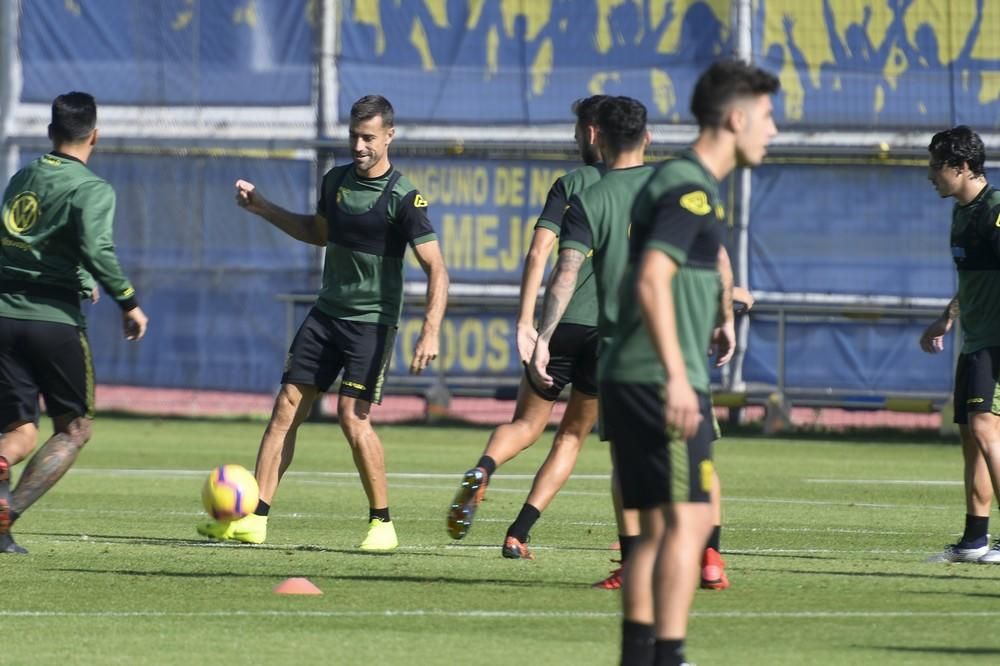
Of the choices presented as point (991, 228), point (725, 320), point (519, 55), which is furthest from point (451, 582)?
point (519, 55)

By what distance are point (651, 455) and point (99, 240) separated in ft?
15.3

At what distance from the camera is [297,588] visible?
9242 millimetres

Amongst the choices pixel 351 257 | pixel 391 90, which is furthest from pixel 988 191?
pixel 391 90

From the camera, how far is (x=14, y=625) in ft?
27.1

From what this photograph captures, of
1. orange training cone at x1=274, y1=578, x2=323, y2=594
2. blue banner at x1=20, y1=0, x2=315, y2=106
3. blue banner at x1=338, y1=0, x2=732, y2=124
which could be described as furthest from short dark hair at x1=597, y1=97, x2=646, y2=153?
blue banner at x1=20, y1=0, x2=315, y2=106

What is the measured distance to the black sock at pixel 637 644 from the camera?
661 cm

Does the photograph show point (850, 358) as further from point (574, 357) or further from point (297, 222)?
point (574, 357)

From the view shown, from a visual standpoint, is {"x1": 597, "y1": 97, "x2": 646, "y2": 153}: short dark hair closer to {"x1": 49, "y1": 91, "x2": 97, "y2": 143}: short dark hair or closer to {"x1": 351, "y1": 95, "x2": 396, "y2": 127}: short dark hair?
{"x1": 351, "y1": 95, "x2": 396, "y2": 127}: short dark hair

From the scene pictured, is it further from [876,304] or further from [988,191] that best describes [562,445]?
[876,304]

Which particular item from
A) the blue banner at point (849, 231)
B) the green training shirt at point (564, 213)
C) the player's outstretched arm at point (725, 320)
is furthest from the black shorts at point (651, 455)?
the blue banner at point (849, 231)

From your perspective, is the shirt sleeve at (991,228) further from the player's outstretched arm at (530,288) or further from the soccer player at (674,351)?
the soccer player at (674,351)

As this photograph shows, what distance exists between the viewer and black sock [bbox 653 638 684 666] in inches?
254

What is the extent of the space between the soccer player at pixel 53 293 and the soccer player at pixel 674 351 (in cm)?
446

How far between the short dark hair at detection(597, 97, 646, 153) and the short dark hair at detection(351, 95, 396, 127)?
7.24ft
